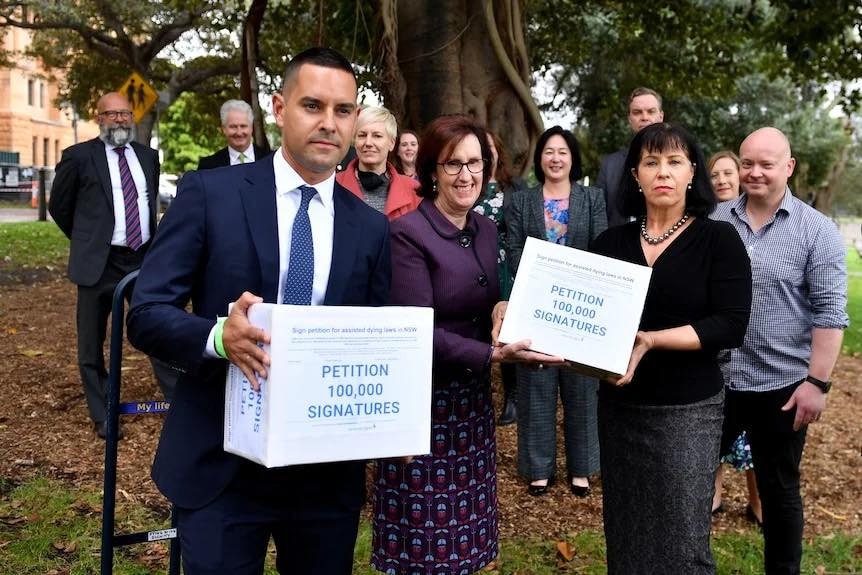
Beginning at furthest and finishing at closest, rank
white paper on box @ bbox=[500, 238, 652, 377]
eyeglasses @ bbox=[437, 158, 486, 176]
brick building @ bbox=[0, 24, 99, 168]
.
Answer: brick building @ bbox=[0, 24, 99, 168] < eyeglasses @ bbox=[437, 158, 486, 176] < white paper on box @ bbox=[500, 238, 652, 377]

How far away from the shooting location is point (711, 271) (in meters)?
Result: 3.08

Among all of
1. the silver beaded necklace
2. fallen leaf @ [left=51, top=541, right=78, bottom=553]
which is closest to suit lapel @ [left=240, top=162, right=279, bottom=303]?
the silver beaded necklace

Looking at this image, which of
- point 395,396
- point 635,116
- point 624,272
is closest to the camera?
point 395,396

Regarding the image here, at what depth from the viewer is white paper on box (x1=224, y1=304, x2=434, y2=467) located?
200 cm

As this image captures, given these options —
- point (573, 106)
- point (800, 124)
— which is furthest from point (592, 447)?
point (800, 124)

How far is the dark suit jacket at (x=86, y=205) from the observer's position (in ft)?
19.6

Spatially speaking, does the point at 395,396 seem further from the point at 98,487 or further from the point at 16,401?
the point at 16,401

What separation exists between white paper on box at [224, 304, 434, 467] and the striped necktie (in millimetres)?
4210

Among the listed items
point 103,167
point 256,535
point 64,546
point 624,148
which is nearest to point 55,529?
point 64,546

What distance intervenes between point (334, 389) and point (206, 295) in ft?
1.47

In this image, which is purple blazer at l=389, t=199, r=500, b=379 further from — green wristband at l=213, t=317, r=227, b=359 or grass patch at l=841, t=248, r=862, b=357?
grass patch at l=841, t=248, r=862, b=357

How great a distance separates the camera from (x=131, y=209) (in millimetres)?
6051

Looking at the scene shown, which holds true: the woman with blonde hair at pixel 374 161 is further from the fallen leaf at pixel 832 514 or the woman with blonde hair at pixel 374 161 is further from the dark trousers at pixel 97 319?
the fallen leaf at pixel 832 514

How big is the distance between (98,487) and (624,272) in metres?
3.83
